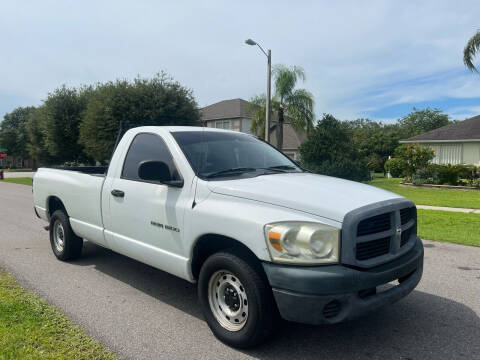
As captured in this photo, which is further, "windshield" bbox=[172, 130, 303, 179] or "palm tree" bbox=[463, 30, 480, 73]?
"palm tree" bbox=[463, 30, 480, 73]

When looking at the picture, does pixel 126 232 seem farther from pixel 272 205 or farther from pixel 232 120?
pixel 232 120

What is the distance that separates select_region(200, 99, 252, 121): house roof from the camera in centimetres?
4453

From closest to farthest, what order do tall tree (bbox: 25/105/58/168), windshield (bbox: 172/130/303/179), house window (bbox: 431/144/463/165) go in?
windshield (bbox: 172/130/303/179), house window (bbox: 431/144/463/165), tall tree (bbox: 25/105/58/168)

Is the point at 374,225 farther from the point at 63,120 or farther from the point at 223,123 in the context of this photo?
the point at 223,123

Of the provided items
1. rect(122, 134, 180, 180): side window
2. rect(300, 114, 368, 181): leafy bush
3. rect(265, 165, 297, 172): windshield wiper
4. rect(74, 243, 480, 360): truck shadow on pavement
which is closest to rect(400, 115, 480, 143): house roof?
rect(300, 114, 368, 181): leafy bush

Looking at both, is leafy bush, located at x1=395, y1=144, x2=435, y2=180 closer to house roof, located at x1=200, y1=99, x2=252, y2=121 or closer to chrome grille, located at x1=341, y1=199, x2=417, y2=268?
chrome grille, located at x1=341, y1=199, x2=417, y2=268

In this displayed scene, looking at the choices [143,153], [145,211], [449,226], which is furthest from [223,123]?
[145,211]

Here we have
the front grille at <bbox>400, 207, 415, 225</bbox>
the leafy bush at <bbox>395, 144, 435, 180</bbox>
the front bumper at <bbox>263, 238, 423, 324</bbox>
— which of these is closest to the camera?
the front bumper at <bbox>263, 238, 423, 324</bbox>

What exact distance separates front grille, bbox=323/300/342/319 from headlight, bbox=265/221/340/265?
0.31 m

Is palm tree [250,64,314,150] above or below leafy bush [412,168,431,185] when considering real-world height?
above

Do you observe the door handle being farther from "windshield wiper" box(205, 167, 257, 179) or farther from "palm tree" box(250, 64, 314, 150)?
"palm tree" box(250, 64, 314, 150)

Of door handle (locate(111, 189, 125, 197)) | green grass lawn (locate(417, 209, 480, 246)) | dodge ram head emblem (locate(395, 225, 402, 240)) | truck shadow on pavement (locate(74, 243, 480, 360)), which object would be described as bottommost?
truck shadow on pavement (locate(74, 243, 480, 360))

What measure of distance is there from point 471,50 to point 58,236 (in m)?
22.5

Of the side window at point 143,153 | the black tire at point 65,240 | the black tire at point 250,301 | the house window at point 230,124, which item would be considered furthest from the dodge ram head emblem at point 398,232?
the house window at point 230,124
